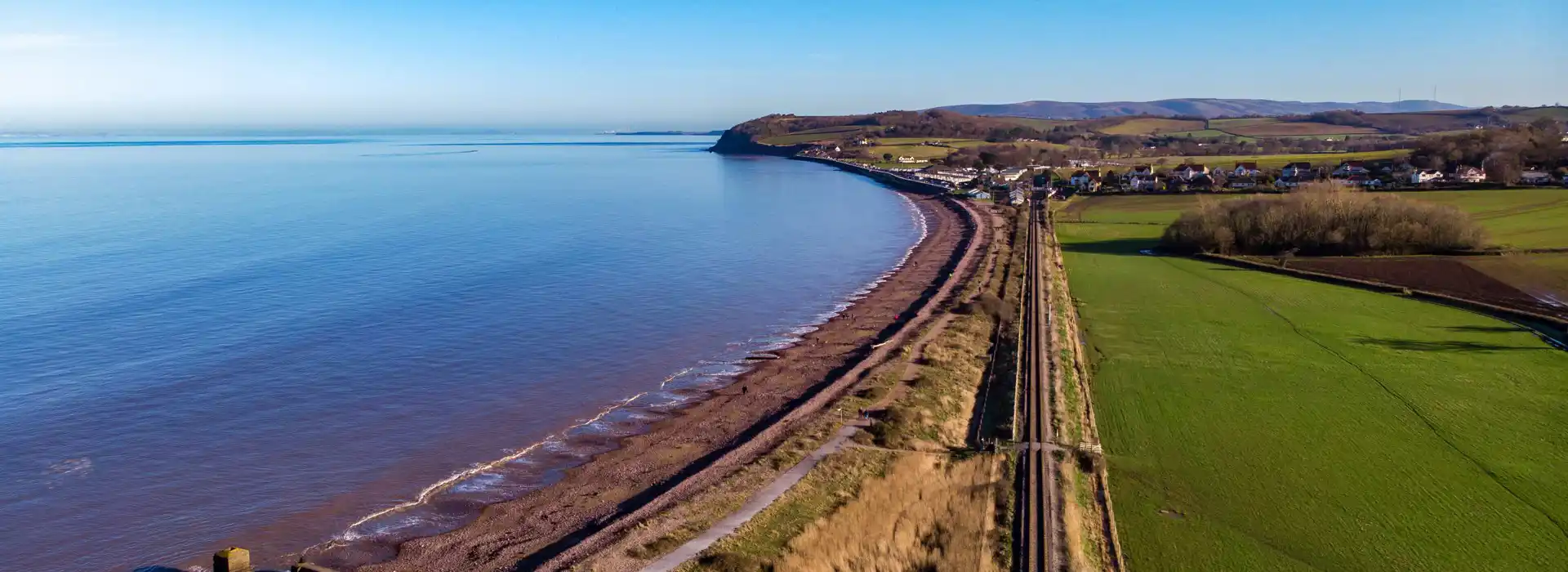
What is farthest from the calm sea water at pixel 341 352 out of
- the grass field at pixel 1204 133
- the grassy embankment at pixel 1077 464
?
the grass field at pixel 1204 133

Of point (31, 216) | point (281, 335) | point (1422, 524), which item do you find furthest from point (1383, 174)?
point (31, 216)

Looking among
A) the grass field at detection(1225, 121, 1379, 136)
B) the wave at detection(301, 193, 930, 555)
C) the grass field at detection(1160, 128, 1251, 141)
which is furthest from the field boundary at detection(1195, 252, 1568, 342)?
the grass field at detection(1225, 121, 1379, 136)

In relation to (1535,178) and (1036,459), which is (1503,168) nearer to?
(1535,178)

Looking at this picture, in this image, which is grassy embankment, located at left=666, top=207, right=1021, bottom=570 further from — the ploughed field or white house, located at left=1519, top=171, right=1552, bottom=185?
white house, located at left=1519, top=171, right=1552, bottom=185

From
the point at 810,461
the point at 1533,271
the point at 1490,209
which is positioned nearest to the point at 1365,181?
the point at 1490,209

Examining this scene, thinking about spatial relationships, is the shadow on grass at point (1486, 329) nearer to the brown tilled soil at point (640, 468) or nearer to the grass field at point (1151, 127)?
the brown tilled soil at point (640, 468)

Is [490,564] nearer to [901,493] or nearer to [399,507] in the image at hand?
[399,507]
